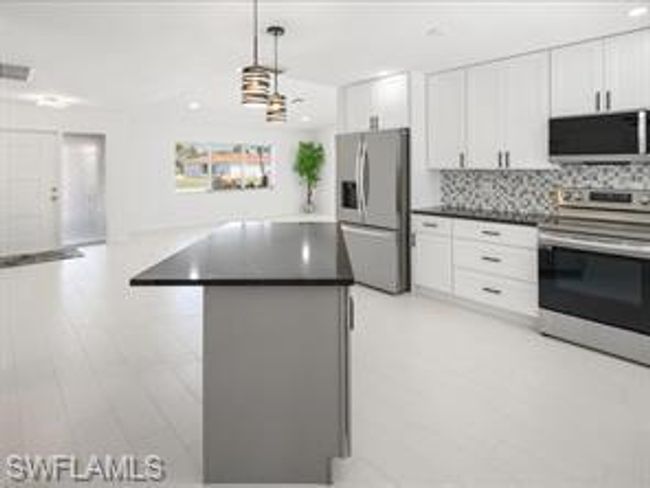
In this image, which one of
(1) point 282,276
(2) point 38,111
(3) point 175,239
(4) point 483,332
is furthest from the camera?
(3) point 175,239

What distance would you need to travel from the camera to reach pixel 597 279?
3594 mm

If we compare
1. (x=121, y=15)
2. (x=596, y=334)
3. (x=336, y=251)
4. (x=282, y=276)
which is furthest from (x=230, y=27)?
(x=596, y=334)

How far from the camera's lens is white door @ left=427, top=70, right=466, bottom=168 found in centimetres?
502

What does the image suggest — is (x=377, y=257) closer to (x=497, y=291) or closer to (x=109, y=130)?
(x=497, y=291)

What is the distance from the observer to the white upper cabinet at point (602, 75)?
3.70 m

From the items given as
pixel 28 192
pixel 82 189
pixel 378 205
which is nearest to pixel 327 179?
pixel 82 189

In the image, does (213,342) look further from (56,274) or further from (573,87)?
(56,274)

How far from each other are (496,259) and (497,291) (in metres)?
0.29

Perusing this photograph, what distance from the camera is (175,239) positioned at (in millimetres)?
9484

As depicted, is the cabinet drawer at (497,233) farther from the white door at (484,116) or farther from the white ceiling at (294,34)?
the white ceiling at (294,34)

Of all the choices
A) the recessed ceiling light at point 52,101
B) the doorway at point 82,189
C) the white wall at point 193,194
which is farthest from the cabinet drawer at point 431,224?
the doorway at point 82,189

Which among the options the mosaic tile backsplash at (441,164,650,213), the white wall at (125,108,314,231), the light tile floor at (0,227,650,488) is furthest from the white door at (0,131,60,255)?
the mosaic tile backsplash at (441,164,650,213)

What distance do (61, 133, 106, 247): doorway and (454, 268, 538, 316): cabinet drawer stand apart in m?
7.06

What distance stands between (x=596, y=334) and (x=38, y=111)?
334 inches
